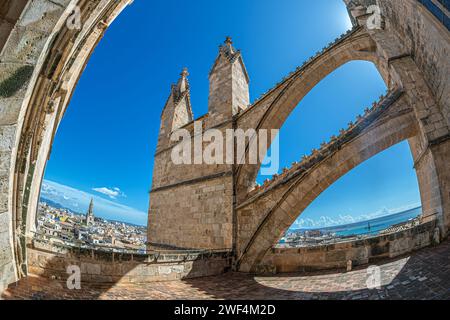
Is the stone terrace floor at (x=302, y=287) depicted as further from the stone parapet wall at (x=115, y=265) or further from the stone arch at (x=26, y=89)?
the stone arch at (x=26, y=89)

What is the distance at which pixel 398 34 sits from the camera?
605 cm

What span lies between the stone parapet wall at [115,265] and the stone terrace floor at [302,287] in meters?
0.22

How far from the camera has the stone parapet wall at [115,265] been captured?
12.9ft

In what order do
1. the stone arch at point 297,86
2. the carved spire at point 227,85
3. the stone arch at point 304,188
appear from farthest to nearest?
the carved spire at point 227,85, the stone arch at point 297,86, the stone arch at point 304,188

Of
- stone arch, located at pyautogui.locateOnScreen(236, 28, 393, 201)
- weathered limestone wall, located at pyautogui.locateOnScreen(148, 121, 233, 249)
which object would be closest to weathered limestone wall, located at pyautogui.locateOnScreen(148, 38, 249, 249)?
weathered limestone wall, located at pyautogui.locateOnScreen(148, 121, 233, 249)

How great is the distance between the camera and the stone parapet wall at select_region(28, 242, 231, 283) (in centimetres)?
394

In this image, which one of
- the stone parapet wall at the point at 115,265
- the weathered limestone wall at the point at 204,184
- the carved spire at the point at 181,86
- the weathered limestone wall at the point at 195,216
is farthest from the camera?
the carved spire at the point at 181,86

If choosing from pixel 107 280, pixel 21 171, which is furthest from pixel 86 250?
pixel 21 171

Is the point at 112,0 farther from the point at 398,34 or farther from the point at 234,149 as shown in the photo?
the point at 398,34

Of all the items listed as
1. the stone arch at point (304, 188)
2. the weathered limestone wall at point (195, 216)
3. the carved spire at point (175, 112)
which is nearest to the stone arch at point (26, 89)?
the stone arch at point (304, 188)

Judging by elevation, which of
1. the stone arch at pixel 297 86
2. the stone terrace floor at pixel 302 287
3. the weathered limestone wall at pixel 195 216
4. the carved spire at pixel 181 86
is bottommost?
the stone terrace floor at pixel 302 287

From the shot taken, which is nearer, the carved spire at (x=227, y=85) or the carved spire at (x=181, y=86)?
the carved spire at (x=227, y=85)

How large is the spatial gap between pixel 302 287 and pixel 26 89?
5124 mm

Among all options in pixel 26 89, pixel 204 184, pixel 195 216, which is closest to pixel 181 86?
pixel 204 184
